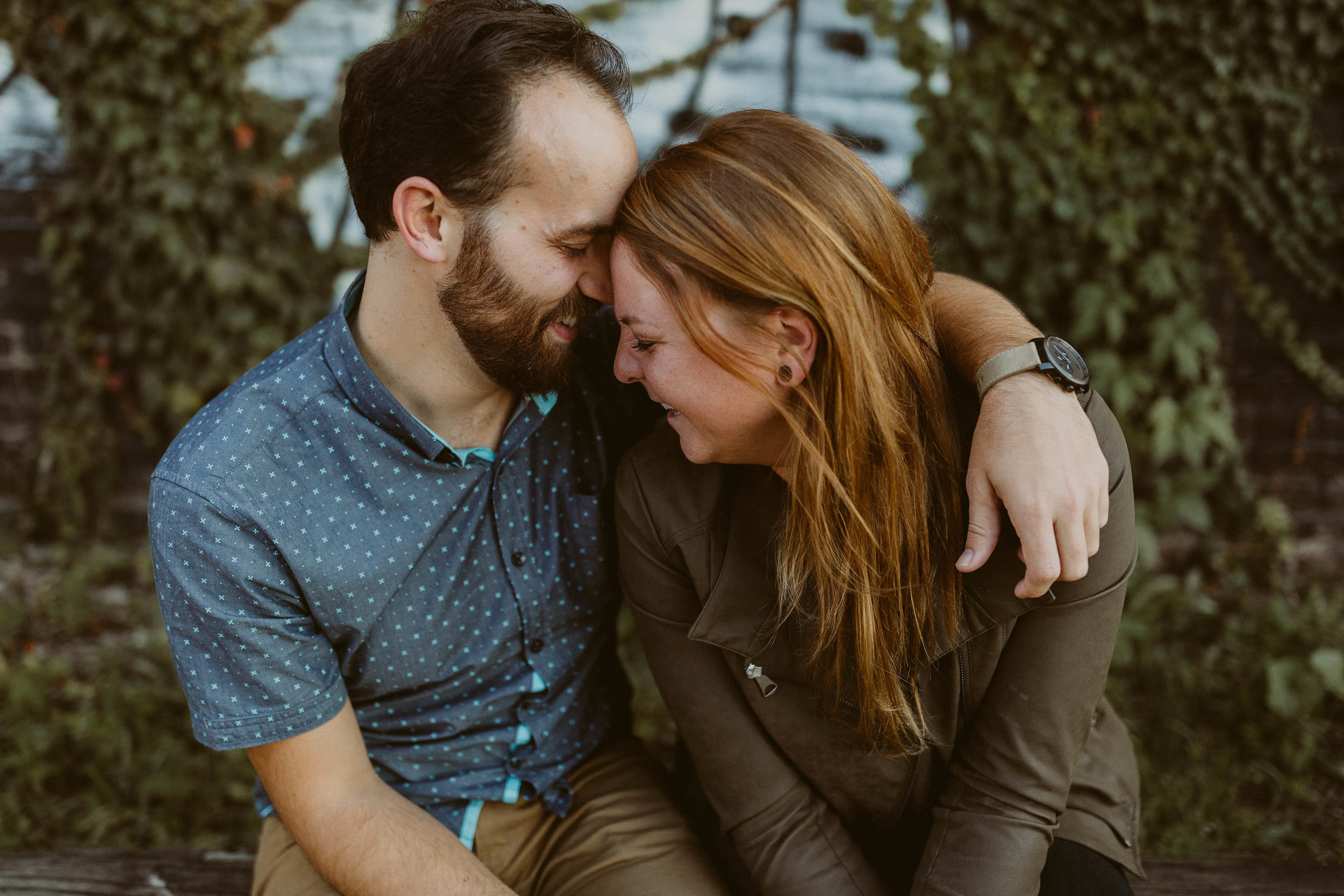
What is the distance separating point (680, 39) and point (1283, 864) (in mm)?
3184

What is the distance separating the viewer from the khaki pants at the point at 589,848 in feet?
5.97

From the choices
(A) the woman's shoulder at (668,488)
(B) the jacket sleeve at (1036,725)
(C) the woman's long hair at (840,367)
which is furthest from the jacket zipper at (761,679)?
(B) the jacket sleeve at (1036,725)

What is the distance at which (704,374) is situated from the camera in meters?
1.52

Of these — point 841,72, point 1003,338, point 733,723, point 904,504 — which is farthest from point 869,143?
point 733,723

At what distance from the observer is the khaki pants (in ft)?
5.97

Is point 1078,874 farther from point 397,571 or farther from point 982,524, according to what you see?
point 397,571

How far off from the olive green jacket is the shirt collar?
0.38 meters

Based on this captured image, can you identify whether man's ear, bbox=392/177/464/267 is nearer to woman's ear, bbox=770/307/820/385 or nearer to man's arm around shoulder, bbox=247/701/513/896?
woman's ear, bbox=770/307/820/385

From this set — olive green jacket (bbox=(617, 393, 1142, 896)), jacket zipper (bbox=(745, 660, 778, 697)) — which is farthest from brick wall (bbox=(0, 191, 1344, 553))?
jacket zipper (bbox=(745, 660, 778, 697))

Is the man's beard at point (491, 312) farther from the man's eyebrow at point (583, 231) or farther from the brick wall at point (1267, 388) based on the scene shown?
the brick wall at point (1267, 388)

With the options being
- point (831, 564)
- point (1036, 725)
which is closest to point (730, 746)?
point (831, 564)

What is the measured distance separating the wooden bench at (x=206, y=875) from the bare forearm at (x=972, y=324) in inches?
49.6

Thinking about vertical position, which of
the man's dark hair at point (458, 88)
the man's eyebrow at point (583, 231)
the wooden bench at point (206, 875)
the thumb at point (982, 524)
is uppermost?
the man's dark hair at point (458, 88)

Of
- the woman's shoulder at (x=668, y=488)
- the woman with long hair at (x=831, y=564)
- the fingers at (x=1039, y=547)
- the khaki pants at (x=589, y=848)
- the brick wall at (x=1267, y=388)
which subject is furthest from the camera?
the brick wall at (x=1267, y=388)
